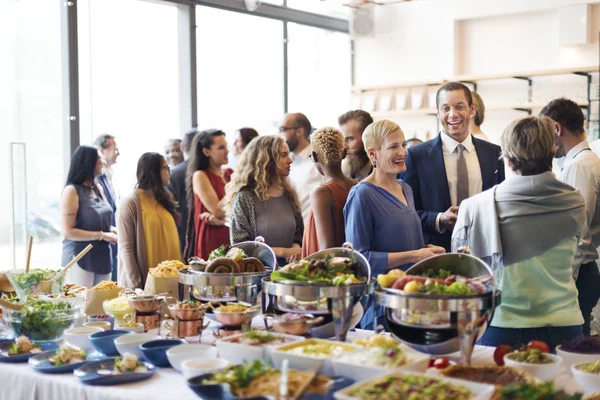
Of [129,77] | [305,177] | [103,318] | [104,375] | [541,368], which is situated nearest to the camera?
[541,368]

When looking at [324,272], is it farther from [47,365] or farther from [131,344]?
[47,365]

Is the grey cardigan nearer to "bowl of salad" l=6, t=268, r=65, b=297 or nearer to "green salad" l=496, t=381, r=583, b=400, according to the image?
"bowl of salad" l=6, t=268, r=65, b=297

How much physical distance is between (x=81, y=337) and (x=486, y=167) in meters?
2.10

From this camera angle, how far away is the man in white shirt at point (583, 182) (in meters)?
3.35

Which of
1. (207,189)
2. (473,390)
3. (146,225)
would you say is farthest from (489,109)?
(473,390)

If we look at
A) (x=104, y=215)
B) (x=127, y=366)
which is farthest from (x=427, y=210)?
(x=104, y=215)

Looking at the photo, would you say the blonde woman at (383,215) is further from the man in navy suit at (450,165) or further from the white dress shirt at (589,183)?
the white dress shirt at (589,183)

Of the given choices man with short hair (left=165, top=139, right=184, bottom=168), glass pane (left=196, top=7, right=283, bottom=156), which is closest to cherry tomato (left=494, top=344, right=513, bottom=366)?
man with short hair (left=165, top=139, right=184, bottom=168)

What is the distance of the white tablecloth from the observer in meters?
2.09

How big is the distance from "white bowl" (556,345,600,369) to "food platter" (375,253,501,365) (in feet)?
0.76

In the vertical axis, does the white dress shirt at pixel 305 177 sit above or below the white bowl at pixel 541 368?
above

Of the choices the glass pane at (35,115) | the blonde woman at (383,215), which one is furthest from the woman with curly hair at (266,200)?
the glass pane at (35,115)

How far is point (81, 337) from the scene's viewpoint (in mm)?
2580

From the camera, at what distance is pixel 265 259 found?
3.12 meters
